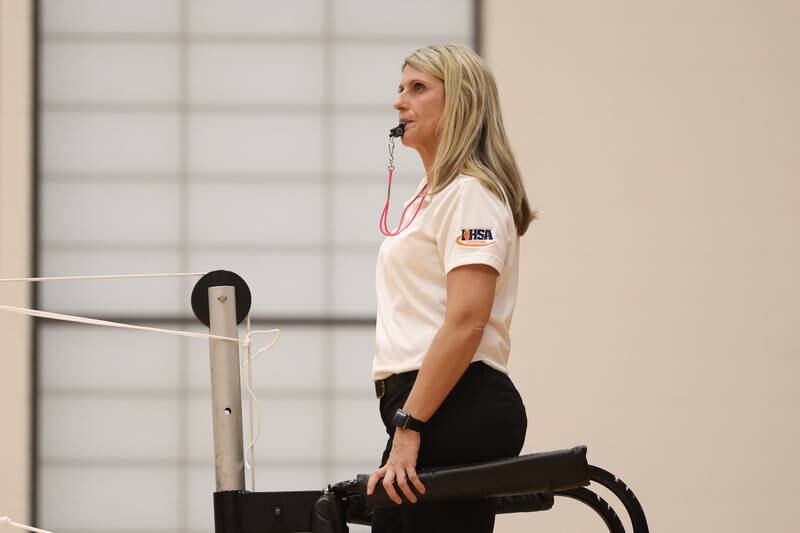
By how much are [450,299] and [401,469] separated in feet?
0.82

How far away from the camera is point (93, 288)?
11.8 feet

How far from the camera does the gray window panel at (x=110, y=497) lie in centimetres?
357

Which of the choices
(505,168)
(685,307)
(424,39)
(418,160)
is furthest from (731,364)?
(505,168)

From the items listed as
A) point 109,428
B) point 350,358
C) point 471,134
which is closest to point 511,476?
point 471,134

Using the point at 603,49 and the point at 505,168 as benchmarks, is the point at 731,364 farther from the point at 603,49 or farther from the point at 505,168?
the point at 505,168

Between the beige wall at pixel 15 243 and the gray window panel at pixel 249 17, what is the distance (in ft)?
1.76

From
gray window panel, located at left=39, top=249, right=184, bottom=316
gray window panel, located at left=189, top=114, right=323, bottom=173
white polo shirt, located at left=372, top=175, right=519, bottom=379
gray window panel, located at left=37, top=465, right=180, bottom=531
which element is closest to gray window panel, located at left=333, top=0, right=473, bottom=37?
gray window panel, located at left=189, top=114, right=323, bottom=173

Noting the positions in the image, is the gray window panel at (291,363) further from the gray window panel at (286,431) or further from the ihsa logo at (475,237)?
the ihsa logo at (475,237)

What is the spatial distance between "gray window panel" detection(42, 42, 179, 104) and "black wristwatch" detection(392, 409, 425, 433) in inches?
90.7

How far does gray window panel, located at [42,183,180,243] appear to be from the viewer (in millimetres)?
3604

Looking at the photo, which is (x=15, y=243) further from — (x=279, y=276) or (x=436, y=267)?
(x=436, y=267)

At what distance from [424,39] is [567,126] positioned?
22.0 inches

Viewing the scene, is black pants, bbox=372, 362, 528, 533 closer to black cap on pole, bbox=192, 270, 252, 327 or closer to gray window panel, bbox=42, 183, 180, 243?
black cap on pole, bbox=192, 270, 252, 327

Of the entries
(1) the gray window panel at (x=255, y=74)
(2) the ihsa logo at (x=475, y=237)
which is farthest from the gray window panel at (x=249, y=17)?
(2) the ihsa logo at (x=475, y=237)
